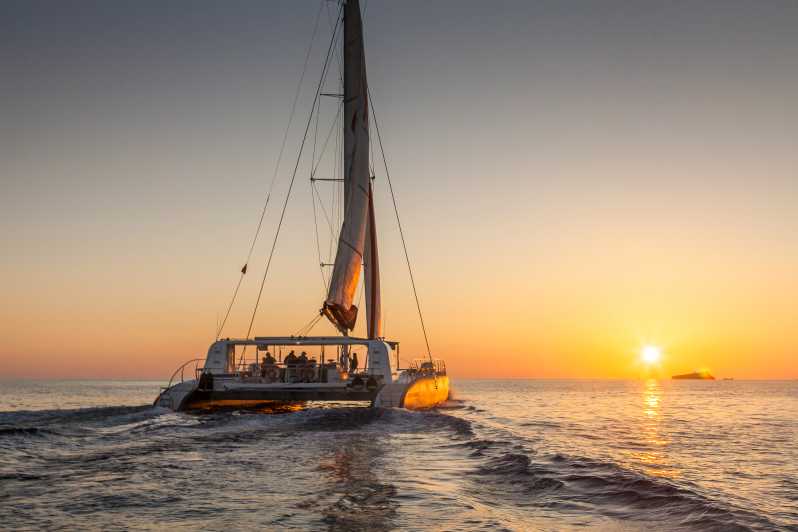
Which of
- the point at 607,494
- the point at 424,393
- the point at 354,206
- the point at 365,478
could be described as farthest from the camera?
the point at 354,206

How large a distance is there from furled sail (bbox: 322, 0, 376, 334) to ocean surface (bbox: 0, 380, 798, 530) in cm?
941

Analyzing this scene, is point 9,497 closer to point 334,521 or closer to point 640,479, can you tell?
point 334,521

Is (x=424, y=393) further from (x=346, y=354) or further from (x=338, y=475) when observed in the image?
(x=338, y=475)

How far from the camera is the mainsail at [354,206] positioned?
1255 inches

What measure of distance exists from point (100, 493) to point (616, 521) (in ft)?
23.0

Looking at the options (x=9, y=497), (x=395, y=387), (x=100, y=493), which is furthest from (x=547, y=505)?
(x=395, y=387)

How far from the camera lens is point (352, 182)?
111ft

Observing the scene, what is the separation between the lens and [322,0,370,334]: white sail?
104 feet

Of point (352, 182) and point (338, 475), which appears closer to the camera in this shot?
point (338, 475)

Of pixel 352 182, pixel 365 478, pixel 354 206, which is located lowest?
pixel 365 478

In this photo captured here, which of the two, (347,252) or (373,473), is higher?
(347,252)

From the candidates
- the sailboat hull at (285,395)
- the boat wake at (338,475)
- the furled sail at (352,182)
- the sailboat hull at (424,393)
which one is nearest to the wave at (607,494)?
the boat wake at (338,475)

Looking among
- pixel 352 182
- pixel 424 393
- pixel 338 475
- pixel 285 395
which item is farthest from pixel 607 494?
pixel 352 182

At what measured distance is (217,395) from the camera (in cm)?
2662
